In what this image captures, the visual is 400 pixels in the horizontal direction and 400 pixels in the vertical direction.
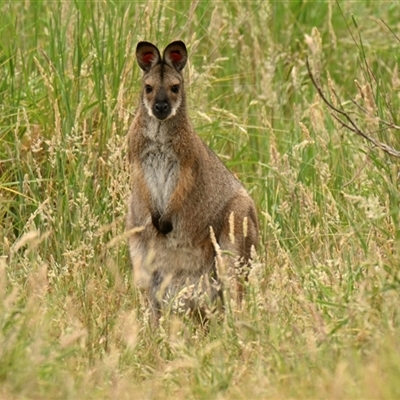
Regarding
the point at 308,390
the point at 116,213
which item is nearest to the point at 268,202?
the point at 116,213

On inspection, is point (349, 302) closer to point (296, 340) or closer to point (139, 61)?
point (296, 340)

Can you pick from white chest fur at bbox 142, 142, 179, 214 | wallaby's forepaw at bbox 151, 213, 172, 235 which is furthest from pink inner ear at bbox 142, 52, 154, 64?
wallaby's forepaw at bbox 151, 213, 172, 235

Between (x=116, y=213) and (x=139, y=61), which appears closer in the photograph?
(x=139, y=61)

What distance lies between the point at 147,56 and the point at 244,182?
68.7 inches

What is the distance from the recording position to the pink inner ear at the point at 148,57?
668 centimetres

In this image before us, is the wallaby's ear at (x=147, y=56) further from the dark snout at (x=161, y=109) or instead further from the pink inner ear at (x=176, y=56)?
the dark snout at (x=161, y=109)

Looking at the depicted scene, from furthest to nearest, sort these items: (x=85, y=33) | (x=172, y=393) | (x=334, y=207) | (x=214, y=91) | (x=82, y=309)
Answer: (x=214, y=91) < (x=85, y=33) < (x=334, y=207) < (x=82, y=309) < (x=172, y=393)

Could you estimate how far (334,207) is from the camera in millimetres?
6438

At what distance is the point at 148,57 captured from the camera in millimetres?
6703

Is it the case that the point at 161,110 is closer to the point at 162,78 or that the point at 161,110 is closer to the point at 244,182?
the point at 162,78

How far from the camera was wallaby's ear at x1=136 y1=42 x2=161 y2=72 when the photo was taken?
662 cm

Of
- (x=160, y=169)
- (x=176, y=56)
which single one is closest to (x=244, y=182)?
(x=160, y=169)

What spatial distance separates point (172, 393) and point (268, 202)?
11.0ft

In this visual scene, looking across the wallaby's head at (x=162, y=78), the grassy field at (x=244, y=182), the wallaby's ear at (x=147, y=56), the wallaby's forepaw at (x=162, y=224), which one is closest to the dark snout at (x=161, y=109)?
the wallaby's head at (x=162, y=78)
